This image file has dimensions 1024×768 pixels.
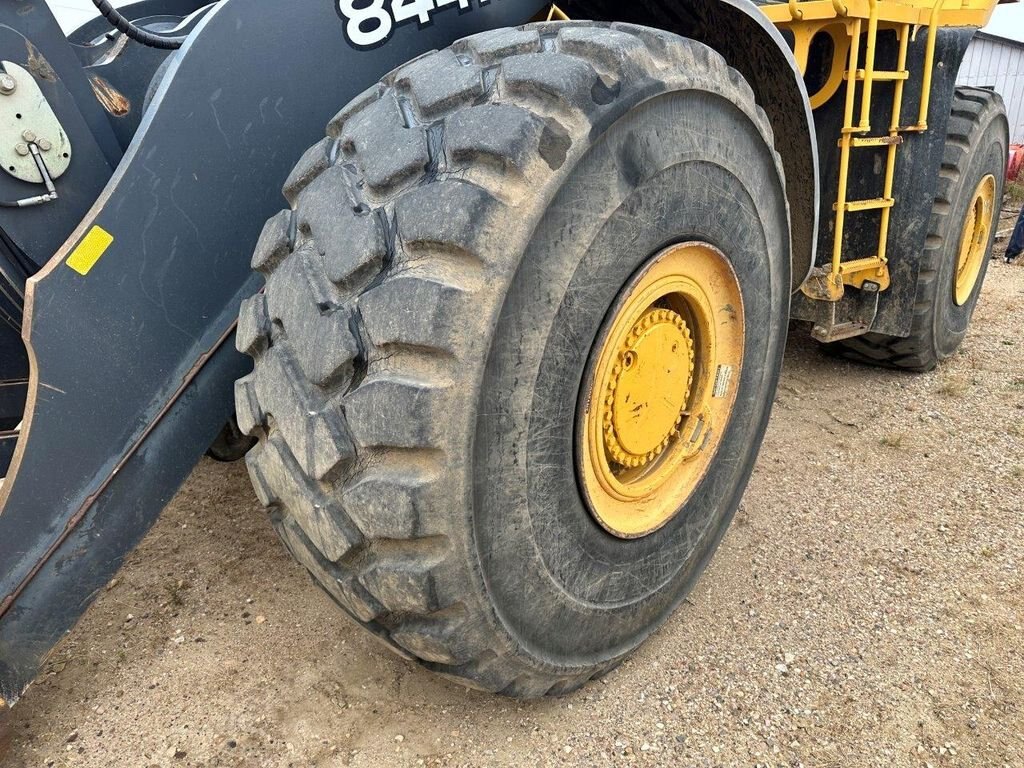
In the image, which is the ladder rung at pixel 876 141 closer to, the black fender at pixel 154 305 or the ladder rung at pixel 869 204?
the ladder rung at pixel 869 204

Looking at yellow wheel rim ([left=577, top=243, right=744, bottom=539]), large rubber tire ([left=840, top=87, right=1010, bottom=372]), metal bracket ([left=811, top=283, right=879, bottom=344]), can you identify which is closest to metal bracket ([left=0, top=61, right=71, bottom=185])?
yellow wheel rim ([left=577, top=243, right=744, bottom=539])

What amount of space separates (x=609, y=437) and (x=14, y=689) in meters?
1.39

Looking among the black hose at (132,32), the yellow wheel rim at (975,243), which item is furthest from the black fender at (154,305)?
the yellow wheel rim at (975,243)

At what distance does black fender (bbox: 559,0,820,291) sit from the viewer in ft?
6.70

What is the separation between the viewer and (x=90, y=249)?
148 centimetres

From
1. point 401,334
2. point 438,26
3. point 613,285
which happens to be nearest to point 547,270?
point 613,285

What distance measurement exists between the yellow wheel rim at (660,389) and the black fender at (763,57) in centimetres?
64

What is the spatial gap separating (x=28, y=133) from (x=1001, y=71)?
14434mm

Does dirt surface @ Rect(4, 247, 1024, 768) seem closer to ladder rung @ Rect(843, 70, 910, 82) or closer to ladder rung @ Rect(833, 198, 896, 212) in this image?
ladder rung @ Rect(833, 198, 896, 212)

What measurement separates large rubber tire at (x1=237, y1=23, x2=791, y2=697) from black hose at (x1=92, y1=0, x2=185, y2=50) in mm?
661

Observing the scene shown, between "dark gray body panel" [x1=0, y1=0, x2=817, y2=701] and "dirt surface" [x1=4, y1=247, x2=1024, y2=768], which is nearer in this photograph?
"dark gray body panel" [x1=0, y1=0, x2=817, y2=701]

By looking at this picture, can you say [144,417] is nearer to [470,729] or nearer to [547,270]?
[547,270]

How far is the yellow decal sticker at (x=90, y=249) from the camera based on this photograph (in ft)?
4.80

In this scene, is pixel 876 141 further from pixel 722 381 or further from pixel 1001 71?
pixel 1001 71
